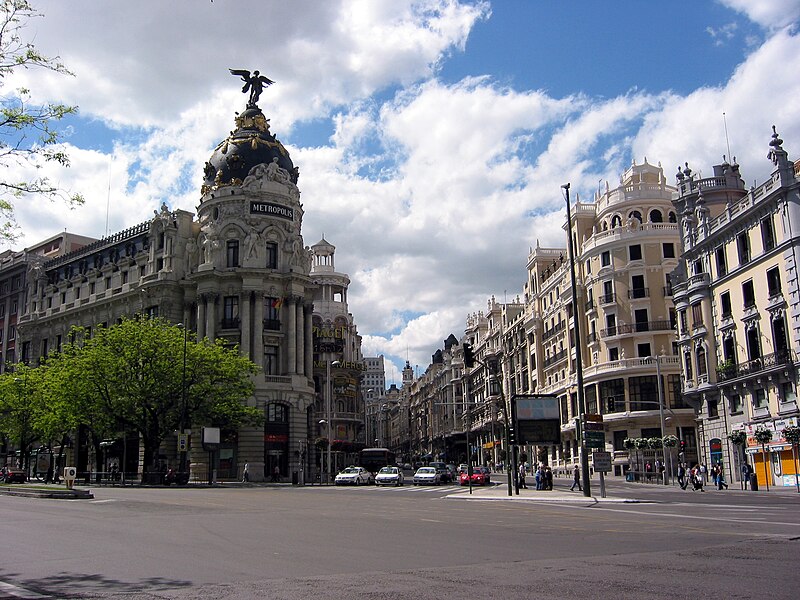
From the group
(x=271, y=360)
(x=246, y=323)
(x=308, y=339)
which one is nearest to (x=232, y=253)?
(x=246, y=323)

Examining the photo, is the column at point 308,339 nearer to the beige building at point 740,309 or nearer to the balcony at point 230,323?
the balcony at point 230,323

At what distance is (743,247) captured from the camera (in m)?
47.2

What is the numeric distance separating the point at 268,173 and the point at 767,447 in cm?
4699

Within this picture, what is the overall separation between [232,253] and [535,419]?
3995 cm

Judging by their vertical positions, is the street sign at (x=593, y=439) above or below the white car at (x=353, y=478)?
above

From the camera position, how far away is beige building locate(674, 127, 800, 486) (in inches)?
1676

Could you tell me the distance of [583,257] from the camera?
75000 mm

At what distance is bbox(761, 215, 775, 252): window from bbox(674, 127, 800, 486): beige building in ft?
0.19

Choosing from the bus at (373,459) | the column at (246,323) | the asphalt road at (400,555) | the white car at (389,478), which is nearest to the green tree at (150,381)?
the column at (246,323)

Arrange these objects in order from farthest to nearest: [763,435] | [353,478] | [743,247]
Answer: [353,478], [743,247], [763,435]

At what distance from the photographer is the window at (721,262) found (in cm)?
4959

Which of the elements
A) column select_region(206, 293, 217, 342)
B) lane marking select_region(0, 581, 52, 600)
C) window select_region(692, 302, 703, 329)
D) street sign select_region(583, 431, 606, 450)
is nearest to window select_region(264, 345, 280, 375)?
column select_region(206, 293, 217, 342)

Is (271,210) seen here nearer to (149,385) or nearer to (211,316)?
(211,316)

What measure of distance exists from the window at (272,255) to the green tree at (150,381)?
44.9 ft
